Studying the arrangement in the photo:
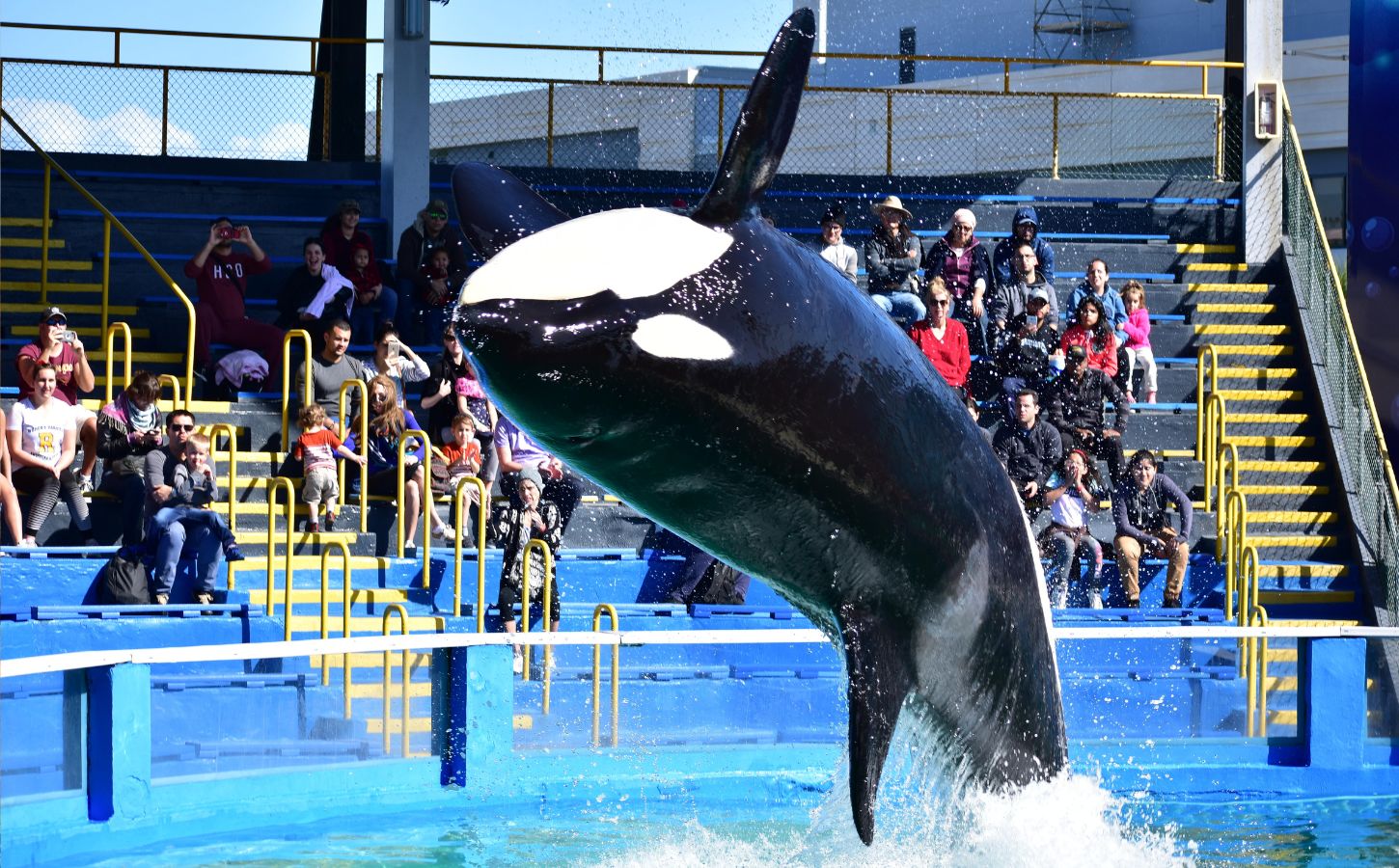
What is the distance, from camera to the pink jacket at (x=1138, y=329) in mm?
15945

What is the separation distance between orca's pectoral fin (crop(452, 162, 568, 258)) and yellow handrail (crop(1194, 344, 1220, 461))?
1155cm

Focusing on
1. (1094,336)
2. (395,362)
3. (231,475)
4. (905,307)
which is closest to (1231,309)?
(1094,336)

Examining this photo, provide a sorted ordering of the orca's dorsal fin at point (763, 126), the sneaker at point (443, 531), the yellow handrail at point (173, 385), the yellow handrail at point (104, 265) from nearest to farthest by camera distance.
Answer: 1. the orca's dorsal fin at point (763, 126)
2. the yellow handrail at point (173, 385)
3. the sneaker at point (443, 531)
4. the yellow handrail at point (104, 265)

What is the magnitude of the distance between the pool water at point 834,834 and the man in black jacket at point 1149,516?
4.35m

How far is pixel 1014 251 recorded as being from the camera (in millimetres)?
15727

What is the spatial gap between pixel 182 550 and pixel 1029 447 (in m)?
6.26

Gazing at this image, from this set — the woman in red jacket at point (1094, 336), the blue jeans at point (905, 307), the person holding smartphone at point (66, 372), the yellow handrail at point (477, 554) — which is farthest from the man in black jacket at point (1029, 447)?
the person holding smartphone at point (66, 372)

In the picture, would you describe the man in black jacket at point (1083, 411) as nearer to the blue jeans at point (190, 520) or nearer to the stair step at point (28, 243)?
the blue jeans at point (190, 520)

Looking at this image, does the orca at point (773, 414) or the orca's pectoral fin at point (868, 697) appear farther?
the orca's pectoral fin at point (868, 697)

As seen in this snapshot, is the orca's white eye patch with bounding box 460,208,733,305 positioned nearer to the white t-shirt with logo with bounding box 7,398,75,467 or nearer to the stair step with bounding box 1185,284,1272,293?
the white t-shirt with logo with bounding box 7,398,75,467

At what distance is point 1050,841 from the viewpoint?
594cm

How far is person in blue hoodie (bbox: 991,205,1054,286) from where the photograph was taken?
15766 millimetres

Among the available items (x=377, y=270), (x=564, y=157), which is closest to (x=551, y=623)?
(x=377, y=270)

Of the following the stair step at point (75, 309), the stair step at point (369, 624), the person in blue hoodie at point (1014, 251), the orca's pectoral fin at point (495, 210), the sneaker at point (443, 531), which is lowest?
the stair step at point (369, 624)
